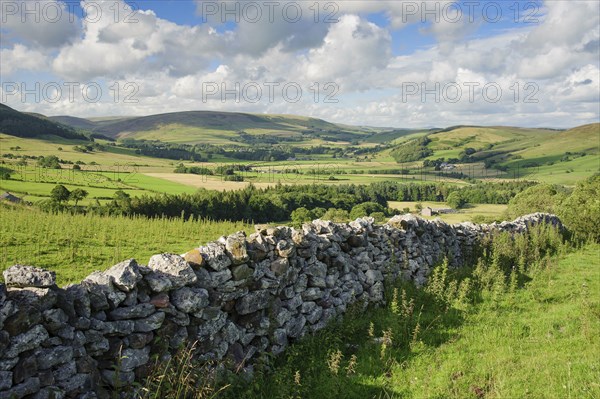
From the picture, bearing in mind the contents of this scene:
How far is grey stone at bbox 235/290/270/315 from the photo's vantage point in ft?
22.0

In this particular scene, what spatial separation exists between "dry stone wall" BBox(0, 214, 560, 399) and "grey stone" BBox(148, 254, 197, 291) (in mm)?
14

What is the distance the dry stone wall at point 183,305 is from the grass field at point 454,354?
0.58 meters

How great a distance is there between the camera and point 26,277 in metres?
4.53

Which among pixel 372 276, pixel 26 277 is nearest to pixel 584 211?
pixel 372 276

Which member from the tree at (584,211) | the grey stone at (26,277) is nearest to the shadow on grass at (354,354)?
the grey stone at (26,277)

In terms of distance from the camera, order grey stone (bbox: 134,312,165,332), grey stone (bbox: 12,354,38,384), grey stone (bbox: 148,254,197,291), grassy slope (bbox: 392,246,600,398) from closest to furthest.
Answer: grey stone (bbox: 12,354,38,384) → grey stone (bbox: 134,312,165,332) → grey stone (bbox: 148,254,197,291) → grassy slope (bbox: 392,246,600,398)

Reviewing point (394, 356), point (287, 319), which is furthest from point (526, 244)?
point (287, 319)

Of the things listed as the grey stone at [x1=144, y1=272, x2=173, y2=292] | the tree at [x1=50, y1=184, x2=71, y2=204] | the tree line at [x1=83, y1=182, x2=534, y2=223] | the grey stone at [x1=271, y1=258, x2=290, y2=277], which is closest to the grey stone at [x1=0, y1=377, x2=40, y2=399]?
the grey stone at [x1=144, y1=272, x2=173, y2=292]

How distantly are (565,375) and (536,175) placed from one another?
157113mm

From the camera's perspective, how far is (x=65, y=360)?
457 centimetres

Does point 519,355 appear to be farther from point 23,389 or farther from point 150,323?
point 23,389

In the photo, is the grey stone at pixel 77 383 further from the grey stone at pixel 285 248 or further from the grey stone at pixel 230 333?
the grey stone at pixel 285 248

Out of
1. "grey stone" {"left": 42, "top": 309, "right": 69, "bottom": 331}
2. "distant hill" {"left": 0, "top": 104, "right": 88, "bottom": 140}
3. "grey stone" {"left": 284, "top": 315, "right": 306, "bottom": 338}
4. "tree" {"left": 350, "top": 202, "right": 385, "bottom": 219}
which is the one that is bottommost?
"tree" {"left": 350, "top": 202, "right": 385, "bottom": 219}

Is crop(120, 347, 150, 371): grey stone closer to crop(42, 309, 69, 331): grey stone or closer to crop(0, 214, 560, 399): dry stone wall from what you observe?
crop(0, 214, 560, 399): dry stone wall
